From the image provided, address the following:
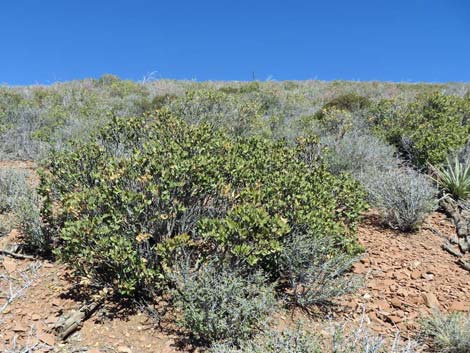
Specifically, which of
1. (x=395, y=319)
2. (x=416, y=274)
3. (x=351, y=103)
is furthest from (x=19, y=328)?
(x=351, y=103)

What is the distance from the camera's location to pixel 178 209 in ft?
11.6

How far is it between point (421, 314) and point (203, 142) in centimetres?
289

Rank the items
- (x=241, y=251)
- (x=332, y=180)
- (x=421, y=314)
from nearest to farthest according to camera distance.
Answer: (x=241, y=251) < (x=421, y=314) < (x=332, y=180)

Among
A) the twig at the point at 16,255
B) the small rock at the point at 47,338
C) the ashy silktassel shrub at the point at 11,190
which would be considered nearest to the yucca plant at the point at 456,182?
the small rock at the point at 47,338

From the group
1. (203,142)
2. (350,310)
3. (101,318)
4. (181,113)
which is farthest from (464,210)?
(181,113)

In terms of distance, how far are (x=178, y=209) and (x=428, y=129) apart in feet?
20.6

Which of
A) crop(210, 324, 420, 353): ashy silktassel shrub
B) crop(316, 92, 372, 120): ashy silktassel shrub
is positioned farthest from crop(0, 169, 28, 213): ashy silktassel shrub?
crop(316, 92, 372, 120): ashy silktassel shrub

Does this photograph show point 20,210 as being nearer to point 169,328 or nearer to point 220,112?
point 169,328

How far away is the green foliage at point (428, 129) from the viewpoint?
6770mm

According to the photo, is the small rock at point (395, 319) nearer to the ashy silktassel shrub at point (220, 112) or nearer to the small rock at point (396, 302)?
the small rock at point (396, 302)

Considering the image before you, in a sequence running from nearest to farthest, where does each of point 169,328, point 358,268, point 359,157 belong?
point 169,328
point 358,268
point 359,157

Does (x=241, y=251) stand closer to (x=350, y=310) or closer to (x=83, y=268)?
(x=350, y=310)

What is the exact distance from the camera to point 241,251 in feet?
10.4

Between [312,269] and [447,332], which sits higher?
[312,269]
